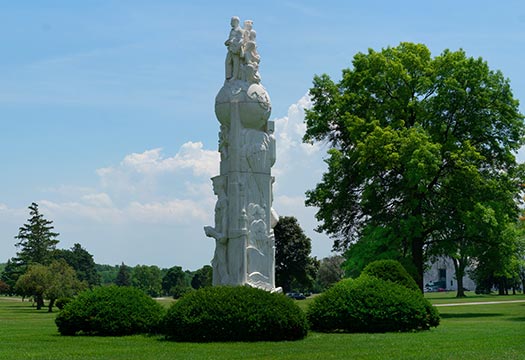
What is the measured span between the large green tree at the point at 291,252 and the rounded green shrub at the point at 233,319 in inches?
2144

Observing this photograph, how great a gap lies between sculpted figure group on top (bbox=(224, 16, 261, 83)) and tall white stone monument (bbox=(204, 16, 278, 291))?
35 mm

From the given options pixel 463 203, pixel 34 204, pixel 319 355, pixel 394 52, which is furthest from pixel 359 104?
pixel 34 204

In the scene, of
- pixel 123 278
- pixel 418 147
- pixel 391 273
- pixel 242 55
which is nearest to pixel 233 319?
pixel 391 273

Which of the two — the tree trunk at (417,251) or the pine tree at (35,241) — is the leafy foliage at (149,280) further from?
the tree trunk at (417,251)

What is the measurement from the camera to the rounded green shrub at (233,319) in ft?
73.3

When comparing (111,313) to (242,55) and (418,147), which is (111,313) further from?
(418,147)

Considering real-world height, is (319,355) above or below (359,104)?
below

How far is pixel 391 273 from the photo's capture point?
1135 inches

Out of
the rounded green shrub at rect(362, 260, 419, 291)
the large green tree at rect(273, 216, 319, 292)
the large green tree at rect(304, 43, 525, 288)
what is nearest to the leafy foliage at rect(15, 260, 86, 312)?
A: the large green tree at rect(273, 216, 319, 292)

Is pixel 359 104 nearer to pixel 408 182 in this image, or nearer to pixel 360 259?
pixel 408 182

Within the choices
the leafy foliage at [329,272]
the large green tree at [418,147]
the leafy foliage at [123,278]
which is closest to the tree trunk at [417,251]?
the large green tree at [418,147]

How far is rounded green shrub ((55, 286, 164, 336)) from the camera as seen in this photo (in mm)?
24594

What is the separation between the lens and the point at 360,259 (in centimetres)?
4253

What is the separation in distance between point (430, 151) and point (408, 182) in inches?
79.8
